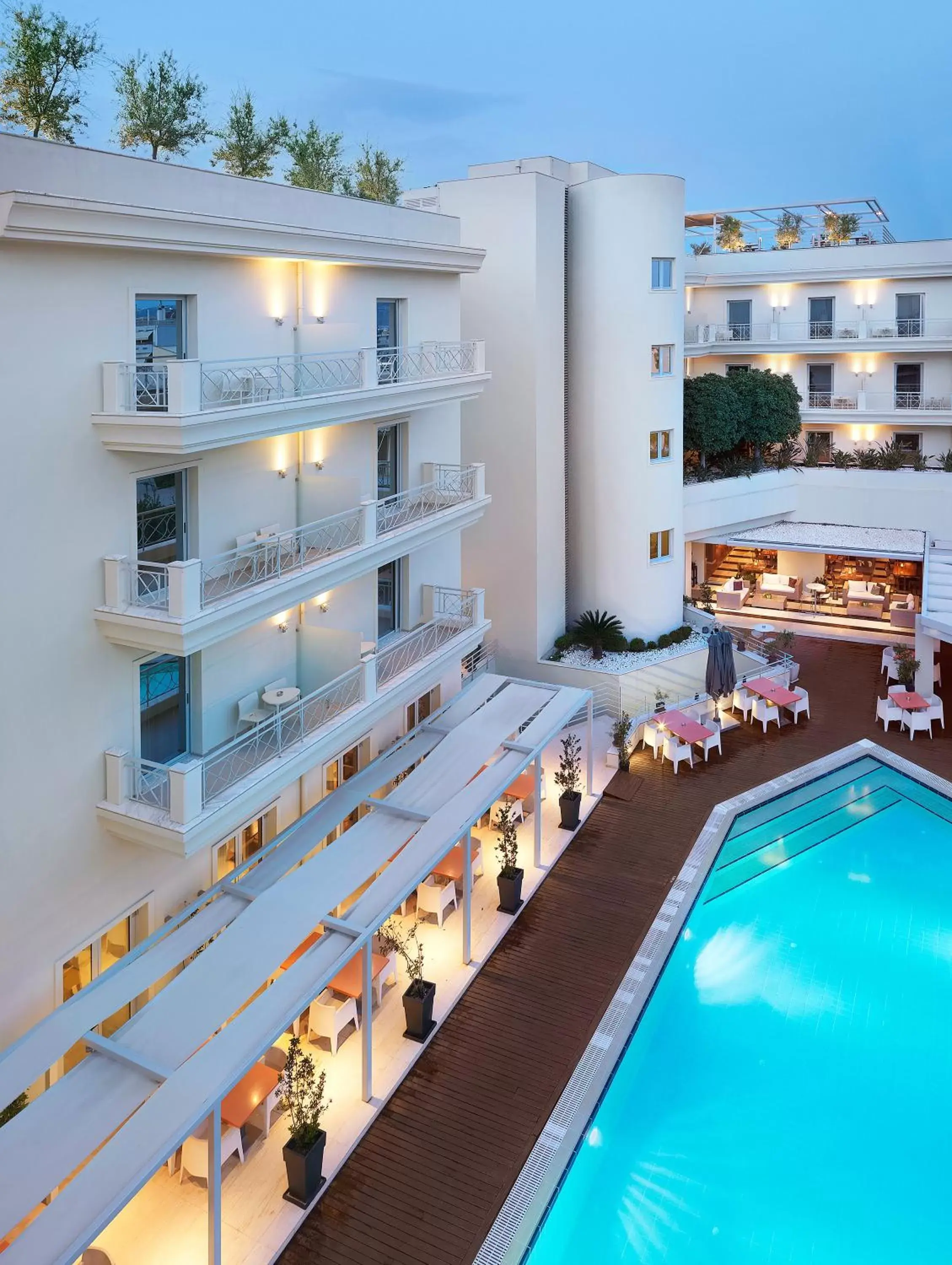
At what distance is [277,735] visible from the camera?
14.7 m

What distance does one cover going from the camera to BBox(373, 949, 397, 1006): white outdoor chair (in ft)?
51.8

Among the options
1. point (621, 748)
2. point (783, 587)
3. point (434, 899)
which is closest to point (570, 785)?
point (621, 748)

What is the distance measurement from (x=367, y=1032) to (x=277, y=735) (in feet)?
14.0

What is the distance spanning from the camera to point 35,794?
12.2 metres

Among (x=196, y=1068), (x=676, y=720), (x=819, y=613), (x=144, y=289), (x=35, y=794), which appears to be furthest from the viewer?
(x=819, y=613)

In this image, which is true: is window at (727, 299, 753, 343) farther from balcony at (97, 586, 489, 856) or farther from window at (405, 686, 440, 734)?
balcony at (97, 586, 489, 856)

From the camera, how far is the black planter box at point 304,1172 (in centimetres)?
1190

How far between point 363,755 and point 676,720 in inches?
349

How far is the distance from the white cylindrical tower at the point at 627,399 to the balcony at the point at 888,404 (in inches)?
475

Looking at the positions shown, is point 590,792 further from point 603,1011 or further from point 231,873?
point 231,873

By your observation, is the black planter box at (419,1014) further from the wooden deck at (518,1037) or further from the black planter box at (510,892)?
the black planter box at (510,892)

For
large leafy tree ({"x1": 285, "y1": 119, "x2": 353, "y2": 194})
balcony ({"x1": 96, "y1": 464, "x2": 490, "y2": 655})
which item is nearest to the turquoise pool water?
balcony ({"x1": 96, "y1": 464, "x2": 490, "y2": 655})

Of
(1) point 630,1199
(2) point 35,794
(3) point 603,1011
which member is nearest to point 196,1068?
(2) point 35,794

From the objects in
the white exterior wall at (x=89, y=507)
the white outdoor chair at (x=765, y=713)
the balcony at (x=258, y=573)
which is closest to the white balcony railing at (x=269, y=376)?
the white exterior wall at (x=89, y=507)
